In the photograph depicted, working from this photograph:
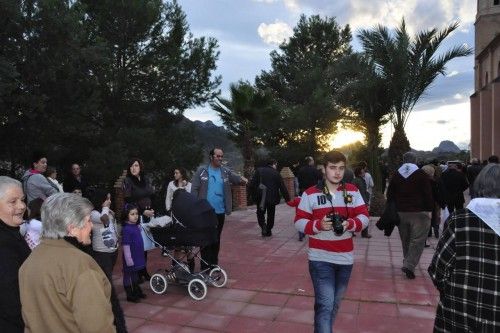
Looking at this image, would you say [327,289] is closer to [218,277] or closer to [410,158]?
[218,277]

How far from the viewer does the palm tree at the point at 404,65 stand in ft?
46.7

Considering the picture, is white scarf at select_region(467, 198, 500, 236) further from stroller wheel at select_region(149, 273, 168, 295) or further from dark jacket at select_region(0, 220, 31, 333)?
stroller wheel at select_region(149, 273, 168, 295)

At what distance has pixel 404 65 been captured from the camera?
14203mm

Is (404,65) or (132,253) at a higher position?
(404,65)

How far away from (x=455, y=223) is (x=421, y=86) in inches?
525

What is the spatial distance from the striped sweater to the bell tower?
3291cm

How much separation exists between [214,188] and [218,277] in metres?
1.26

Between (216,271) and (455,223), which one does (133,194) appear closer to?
(216,271)

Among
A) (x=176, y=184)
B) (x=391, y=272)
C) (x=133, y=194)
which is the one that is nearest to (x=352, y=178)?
(x=391, y=272)

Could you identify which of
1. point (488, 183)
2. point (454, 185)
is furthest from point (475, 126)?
point (488, 183)

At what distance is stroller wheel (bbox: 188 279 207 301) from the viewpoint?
5395 mm

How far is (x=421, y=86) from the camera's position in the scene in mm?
14438

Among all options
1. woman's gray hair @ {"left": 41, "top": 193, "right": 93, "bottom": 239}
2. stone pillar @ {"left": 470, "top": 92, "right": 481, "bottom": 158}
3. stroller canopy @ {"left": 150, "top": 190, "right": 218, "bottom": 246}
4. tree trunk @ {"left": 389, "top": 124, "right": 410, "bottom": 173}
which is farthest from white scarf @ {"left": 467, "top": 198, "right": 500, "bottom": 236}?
stone pillar @ {"left": 470, "top": 92, "right": 481, "bottom": 158}

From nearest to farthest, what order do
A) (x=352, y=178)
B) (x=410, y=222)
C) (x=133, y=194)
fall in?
(x=133, y=194), (x=410, y=222), (x=352, y=178)
